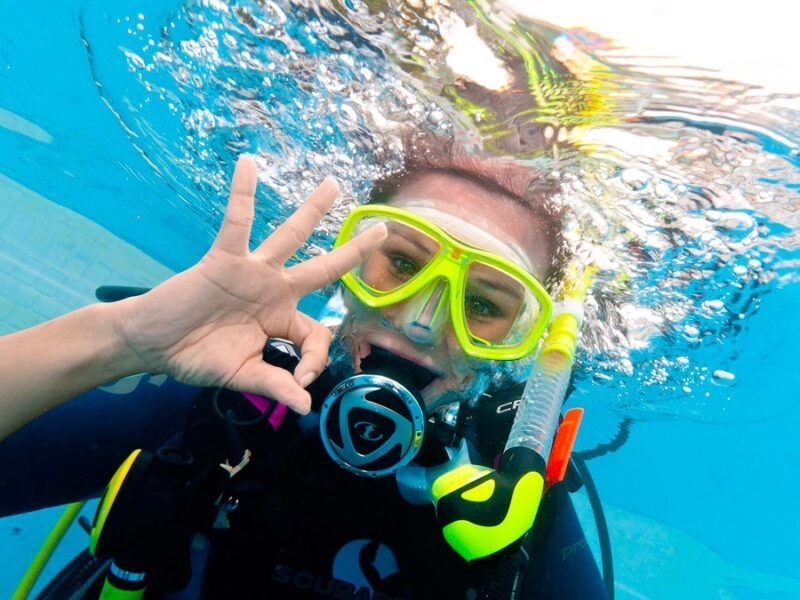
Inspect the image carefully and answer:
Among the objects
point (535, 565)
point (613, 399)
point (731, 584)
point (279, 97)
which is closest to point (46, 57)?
point (279, 97)

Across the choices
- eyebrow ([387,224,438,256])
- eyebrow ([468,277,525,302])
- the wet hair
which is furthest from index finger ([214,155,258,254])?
the wet hair

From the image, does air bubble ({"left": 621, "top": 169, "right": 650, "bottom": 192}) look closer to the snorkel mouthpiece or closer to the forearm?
the snorkel mouthpiece

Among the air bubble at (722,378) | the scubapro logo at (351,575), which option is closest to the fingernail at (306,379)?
the scubapro logo at (351,575)

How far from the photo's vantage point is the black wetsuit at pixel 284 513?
8.69 ft

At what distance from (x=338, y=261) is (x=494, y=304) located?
1.44 metres

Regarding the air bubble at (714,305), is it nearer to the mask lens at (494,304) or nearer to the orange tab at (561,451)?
the mask lens at (494,304)

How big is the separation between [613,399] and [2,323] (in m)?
26.9

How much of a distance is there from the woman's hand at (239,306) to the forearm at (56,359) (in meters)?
0.07

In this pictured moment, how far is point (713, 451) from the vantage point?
13.8 meters

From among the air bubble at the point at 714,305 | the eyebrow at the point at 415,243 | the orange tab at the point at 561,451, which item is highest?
the eyebrow at the point at 415,243

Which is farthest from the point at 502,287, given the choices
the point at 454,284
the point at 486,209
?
the point at 486,209

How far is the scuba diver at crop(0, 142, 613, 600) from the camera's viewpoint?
7.93ft

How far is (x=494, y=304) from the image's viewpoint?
3.25 meters

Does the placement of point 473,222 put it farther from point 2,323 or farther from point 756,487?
point 2,323
